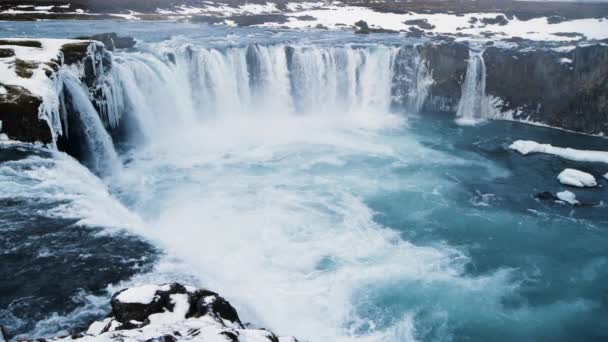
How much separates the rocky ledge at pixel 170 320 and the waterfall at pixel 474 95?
24330 mm

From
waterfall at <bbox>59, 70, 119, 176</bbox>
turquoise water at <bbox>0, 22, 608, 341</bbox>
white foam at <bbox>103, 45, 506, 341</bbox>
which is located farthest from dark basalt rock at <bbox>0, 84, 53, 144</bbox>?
white foam at <bbox>103, 45, 506, 341</bbox>

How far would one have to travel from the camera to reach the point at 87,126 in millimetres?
16594

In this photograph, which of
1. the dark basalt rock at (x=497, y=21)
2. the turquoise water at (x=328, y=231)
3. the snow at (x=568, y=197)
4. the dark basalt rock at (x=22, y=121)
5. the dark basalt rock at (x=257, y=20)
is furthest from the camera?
the dark basalt rock at (x=497, y=21)

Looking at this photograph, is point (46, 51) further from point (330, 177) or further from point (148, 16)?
point (148, 16)

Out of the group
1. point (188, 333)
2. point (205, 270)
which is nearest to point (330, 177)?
point (205, 270)

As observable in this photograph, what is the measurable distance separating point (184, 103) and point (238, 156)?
497 cm

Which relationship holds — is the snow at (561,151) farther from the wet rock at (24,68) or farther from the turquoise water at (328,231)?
the wet rock at (24,68)

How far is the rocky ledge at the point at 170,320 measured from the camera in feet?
18.7

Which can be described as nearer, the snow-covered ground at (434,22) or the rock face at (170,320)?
the rock face at (170,320)

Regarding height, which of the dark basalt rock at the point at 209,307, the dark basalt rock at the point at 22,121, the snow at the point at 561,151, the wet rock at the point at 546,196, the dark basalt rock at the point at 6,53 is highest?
the dark basalt rock at the point at 6,53

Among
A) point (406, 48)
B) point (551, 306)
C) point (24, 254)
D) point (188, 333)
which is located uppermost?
point (406, 48)

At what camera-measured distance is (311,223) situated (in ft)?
48.8

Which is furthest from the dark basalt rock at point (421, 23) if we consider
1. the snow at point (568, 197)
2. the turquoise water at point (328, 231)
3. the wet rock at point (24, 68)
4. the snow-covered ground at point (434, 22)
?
the wet rock at point (24, 68)

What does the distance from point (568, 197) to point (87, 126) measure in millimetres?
17781
